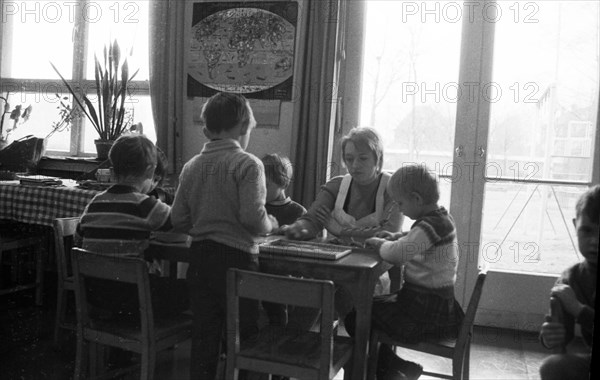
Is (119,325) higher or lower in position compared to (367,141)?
lower

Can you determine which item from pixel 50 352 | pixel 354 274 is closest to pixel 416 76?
pixel 354 274

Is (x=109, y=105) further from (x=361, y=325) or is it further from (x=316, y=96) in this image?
(x=361, y=325)

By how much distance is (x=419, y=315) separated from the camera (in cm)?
117

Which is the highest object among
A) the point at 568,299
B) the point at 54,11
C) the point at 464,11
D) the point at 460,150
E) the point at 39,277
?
the point at 464,11

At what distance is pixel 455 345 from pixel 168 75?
137 centimetres

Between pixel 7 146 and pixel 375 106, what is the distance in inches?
44.0

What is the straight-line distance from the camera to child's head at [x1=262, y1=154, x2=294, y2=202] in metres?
1.57

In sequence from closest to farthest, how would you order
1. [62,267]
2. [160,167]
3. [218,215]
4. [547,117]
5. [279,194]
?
[547,117], [218,215], [62,267], [279,194], [160,167]

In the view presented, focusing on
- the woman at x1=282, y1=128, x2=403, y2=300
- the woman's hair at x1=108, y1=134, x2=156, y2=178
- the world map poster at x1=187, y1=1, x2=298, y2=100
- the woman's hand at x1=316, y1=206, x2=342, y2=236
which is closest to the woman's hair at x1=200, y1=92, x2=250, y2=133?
the woman's hair at x1=108, y1=134, x2=156, y2=178

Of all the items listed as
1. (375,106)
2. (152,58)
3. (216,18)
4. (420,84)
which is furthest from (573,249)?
(152,58)

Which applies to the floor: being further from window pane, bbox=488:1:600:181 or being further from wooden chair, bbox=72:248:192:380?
window pane, bbox=488:1:600:181

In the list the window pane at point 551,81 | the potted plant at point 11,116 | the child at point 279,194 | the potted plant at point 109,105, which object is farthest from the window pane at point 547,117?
the potted plant at point 109,105

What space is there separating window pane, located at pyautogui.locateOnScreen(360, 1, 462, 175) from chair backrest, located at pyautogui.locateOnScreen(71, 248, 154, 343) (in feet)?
2.06

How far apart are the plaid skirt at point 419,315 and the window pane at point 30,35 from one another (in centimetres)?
85
